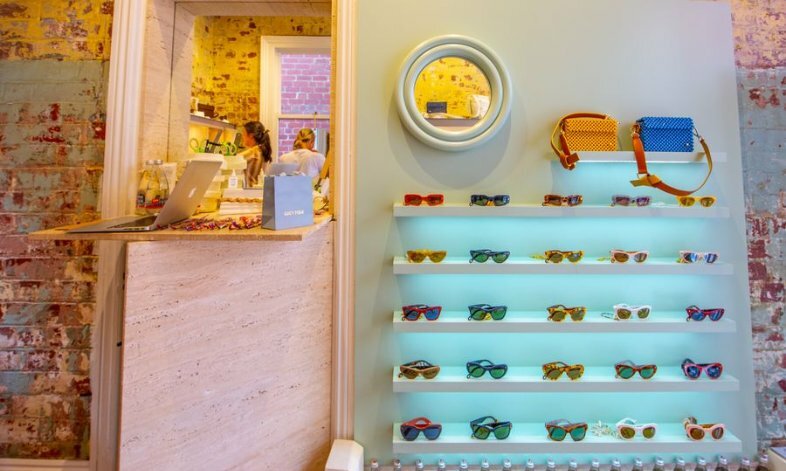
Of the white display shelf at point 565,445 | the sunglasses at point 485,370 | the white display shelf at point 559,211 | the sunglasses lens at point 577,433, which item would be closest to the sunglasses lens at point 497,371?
the sunglasses at point 485,370

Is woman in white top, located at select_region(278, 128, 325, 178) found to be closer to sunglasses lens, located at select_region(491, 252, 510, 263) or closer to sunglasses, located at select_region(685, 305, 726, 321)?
sunglasses lens, located at select_region(491, 252, 510, 263)

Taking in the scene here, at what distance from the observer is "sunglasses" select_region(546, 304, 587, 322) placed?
161 cm

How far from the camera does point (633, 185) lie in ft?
5.58

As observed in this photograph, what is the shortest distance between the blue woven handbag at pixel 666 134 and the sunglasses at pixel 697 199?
0.21 meters

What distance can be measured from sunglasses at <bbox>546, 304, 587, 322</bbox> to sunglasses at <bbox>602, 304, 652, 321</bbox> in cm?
13

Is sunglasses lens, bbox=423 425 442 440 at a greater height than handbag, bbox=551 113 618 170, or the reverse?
handbag, bbox=551 113 618 170

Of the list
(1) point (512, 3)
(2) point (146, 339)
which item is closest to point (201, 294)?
(2) point (146, 339)

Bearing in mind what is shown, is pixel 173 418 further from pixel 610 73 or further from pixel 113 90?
pixel 610 73

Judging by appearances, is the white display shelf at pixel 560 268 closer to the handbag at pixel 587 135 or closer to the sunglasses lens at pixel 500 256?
the sunglasses lens at pixel 500 256

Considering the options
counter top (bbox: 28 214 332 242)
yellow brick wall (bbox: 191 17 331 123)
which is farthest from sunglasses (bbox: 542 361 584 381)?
yellow brick wall (bbox: 191 17 331 123)

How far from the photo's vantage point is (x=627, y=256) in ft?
5.32

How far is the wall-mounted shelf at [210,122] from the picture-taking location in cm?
189

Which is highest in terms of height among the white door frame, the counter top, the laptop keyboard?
the white door frame

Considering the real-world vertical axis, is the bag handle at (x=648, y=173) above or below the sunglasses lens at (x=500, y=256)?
above
